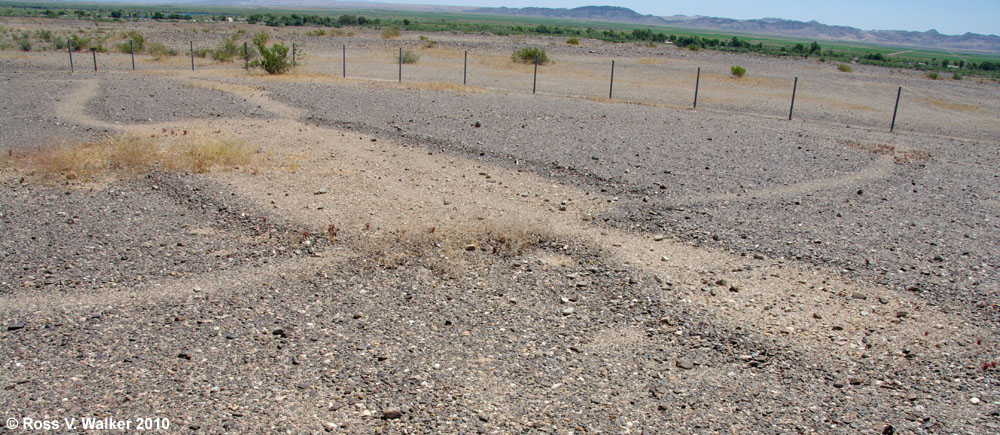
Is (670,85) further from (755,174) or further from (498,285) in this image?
(498,285)

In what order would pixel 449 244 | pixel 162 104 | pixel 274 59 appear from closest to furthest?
1. pixel 449 244
2. pixel 162 104
3. pixel 274 59

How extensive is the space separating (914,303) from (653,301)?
9.16 ft

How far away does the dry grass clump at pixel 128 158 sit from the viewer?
1203cm

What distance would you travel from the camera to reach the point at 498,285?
7902 mm

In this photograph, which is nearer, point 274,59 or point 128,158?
point 128,158

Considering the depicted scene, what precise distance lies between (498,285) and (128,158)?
8.30 meters

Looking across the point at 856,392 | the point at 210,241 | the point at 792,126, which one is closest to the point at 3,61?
the point at 210,241

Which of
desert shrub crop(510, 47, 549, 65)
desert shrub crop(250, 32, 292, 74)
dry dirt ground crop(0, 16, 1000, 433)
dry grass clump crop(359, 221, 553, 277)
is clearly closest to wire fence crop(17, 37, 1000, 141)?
desert shrub crop(510, 47, 549, 65)

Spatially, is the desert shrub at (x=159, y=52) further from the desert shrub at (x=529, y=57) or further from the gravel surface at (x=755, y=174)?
the desert shrub at (x=529, y=57)

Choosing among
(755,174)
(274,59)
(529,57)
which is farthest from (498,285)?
(529,57)

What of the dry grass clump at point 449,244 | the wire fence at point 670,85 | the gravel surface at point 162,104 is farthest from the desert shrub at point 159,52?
the dry grass clump at point 449,244

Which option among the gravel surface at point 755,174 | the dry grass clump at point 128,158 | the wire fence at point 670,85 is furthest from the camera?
the wire fence at point 670,85

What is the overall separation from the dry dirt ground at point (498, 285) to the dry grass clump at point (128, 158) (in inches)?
9.2

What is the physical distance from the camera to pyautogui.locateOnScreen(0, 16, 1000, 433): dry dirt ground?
5.52 m
